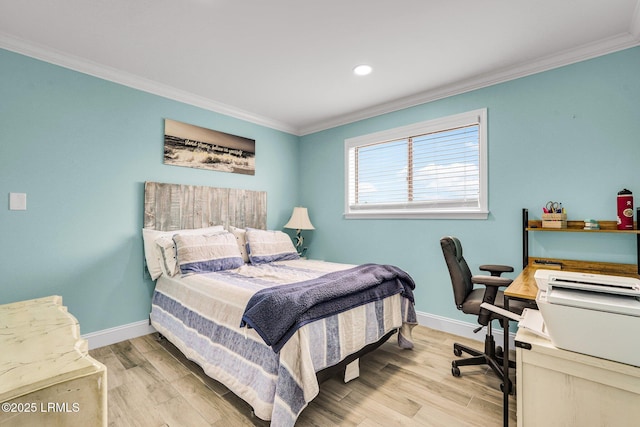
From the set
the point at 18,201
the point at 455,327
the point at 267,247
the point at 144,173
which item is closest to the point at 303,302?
the point at 267,247

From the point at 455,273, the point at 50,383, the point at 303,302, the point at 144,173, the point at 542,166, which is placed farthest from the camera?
the point at 144,173

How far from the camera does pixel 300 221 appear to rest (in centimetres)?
407

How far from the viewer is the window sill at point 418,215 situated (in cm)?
289

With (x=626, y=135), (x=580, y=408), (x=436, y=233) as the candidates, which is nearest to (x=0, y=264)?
(x=580, y=408)

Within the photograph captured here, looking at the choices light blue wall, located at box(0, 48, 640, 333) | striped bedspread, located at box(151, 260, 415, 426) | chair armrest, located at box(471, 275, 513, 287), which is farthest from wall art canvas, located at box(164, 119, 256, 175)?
chair armrest, located at box(471, 275, 513, 287)

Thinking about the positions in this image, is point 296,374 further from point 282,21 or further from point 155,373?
point 282,21

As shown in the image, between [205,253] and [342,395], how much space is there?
168cm

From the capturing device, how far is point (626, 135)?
2.21 metres

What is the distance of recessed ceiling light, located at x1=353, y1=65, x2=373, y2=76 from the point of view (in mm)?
2678

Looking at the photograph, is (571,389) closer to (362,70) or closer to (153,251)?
(362,70)

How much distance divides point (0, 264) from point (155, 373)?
144 cm

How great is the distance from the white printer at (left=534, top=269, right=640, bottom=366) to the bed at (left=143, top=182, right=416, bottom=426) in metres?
1.14

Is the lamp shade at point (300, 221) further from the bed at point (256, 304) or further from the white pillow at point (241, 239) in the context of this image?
the white pillow at point (241, 239)

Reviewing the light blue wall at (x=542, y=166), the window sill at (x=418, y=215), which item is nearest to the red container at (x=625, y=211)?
the light blue wall at (x=542, y=166)
